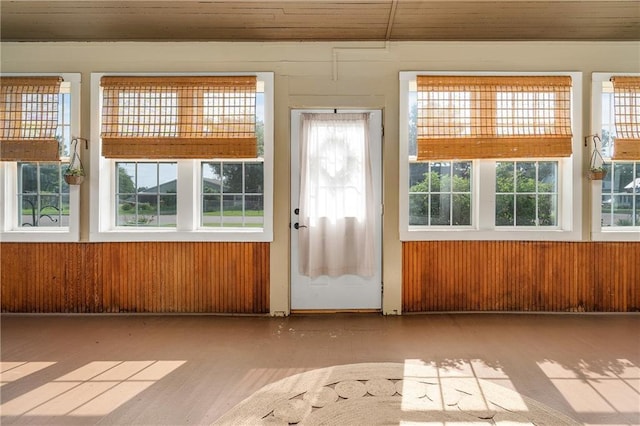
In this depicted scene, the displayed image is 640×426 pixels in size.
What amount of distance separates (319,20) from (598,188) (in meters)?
3.40

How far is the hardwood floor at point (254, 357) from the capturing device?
2201 mm

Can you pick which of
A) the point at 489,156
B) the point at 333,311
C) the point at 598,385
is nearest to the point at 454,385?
the point at 598,385

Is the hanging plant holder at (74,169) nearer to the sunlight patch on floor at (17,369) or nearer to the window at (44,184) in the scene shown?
the window at (44,184)

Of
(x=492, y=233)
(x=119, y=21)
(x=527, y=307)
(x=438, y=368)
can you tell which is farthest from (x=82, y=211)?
(x=527, y=307)

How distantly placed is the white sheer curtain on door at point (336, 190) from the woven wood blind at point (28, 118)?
2.67 metres

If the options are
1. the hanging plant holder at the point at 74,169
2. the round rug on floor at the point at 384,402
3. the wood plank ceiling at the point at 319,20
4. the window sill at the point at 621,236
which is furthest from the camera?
the window sill at the point at 621,236

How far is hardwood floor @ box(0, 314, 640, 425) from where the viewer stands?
2201mm

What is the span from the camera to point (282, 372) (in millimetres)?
2605

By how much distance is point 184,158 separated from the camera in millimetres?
3801

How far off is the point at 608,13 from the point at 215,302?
4851mm

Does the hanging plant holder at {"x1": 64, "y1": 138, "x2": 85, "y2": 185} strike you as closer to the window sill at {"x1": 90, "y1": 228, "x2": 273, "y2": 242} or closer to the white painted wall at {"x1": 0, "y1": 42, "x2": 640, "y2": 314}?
the white painted wall at {"x1": 0, "y1": 42, "x2": 640, "y2": 314}

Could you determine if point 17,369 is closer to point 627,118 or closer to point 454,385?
point 454,385

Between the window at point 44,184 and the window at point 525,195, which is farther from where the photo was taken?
the window at point 525,195

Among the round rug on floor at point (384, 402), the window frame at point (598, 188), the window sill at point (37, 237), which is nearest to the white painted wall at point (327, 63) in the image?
the window frame at point (598, 188)
